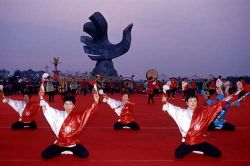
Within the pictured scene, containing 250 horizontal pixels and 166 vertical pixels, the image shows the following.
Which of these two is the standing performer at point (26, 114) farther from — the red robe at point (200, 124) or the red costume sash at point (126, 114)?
the red robe at point (200, 124)

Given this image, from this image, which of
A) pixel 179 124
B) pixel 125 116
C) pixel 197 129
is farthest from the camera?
pixel 125 116

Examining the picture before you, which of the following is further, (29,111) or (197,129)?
(29,111)

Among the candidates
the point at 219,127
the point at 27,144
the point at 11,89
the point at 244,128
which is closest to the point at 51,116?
the point at 27,144

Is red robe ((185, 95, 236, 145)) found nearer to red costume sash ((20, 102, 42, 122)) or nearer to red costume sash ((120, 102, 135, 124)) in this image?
red costume sash ((120, 102, 135, 124))

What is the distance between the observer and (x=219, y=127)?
9336mm

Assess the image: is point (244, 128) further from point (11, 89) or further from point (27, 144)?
point (11, 89)

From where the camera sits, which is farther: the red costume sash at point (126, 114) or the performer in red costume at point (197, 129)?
the red costume sash at point (126, 114)

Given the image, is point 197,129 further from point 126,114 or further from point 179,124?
point 126,114

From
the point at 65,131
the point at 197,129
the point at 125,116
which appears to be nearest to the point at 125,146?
the point at 65,131

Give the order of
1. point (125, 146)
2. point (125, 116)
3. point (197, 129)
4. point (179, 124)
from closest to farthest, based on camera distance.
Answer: point (197, 129) → point (179, 124) → point (125, 146) → point (125, 116)

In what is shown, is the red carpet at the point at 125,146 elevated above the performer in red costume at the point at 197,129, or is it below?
below

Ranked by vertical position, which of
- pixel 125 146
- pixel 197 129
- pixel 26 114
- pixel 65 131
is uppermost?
pixel 197 129

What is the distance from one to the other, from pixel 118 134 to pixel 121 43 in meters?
32.7

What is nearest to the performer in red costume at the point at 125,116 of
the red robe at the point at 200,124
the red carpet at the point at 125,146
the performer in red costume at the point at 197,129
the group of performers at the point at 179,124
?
the red carpet at the point at 125,146
